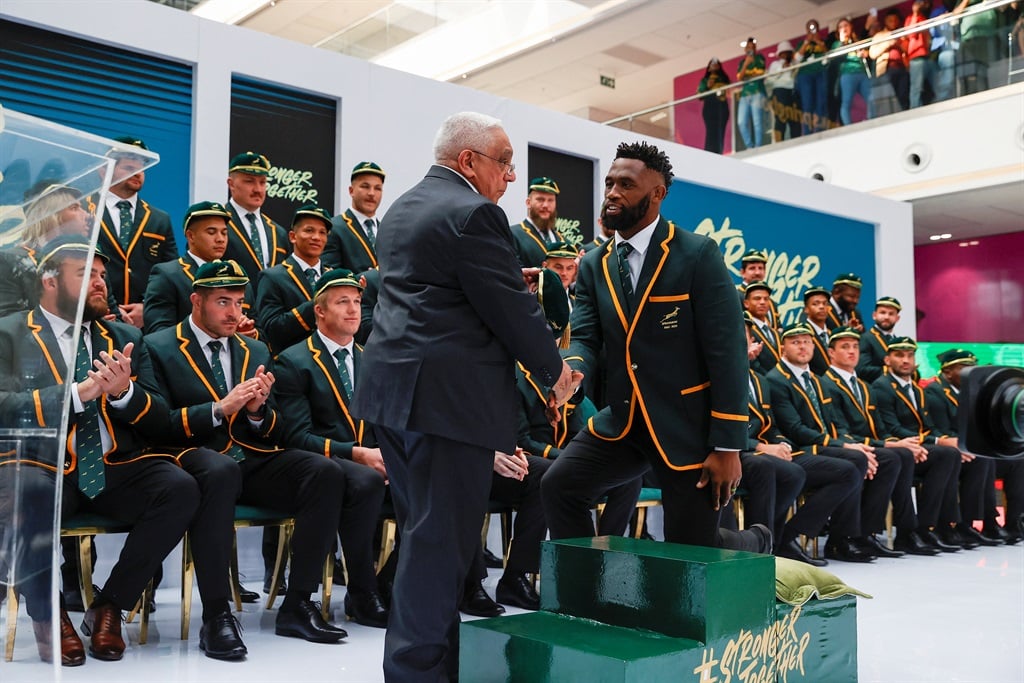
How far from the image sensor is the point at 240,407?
3.49 meters

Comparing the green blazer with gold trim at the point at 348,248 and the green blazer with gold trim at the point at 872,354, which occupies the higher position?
the green blazer with gold trim at the point at 348,248

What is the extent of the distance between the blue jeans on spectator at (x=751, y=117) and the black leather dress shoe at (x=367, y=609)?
920 centimetres

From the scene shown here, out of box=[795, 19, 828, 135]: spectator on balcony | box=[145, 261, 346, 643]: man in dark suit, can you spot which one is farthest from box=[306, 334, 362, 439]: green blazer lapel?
box=[795, 19, 828, 135]: spectator on balcony

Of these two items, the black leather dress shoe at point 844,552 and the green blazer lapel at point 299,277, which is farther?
the black leather dress shoe at point 844,552

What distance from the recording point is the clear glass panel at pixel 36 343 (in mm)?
1247

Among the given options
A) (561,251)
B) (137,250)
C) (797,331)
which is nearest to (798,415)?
(797,331)

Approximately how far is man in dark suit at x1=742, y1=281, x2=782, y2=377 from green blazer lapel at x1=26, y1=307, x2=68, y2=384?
5.14 metres

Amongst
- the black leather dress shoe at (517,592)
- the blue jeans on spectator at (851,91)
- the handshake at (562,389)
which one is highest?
the blue jeans on spectator at (851,91)

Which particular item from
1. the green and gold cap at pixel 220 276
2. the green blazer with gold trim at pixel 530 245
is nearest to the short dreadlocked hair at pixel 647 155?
the green and gold cap at pixel 220 276

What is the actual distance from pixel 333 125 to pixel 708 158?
3765mm

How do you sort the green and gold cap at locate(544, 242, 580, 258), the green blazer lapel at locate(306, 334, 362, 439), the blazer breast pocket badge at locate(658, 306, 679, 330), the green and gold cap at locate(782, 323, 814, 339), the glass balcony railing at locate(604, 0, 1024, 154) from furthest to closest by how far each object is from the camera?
the glass balcony railing at locate(604, 0, 1024, 154)
the green and gold cap at locate(782, 323, 814, 339)
the green and gold cap at locate(544, 242, 580, 258)
the green blazer lapel at locate(306, 334, 362, 439)
the blazer breast pocket badge at locate(658, 306, 679, 330)

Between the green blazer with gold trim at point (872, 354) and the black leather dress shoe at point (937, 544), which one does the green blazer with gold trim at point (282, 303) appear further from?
the green blazer with gold trim at point (872, 354)

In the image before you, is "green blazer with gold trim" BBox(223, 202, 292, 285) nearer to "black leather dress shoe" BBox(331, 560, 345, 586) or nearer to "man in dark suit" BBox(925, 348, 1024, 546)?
"black leather dress shoe" BBox(331, 560, 345, 586)

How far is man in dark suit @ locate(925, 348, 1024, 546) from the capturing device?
6.58 meters
